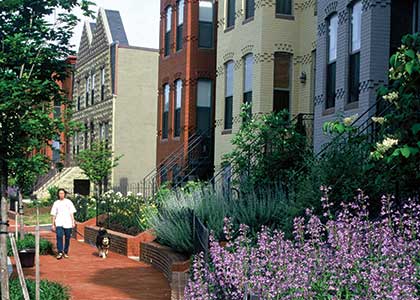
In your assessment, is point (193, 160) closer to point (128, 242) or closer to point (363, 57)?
point (128, 242)

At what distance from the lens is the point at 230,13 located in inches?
944

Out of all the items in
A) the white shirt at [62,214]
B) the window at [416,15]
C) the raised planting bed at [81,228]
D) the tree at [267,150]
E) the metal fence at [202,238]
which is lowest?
the raised planting bed at [81,228]

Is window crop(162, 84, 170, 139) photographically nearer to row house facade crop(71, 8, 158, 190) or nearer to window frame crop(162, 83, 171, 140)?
window frame crop(162, 83, 171, 140)

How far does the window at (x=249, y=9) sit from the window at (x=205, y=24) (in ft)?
14.4

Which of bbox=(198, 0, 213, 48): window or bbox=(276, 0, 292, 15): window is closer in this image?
bbox=(276, 0, 292, 15): window

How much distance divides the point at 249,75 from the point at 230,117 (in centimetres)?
202

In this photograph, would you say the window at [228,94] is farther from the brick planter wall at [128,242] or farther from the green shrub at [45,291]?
the green shrub at [45,291]

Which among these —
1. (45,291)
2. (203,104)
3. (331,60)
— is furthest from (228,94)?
(45,291)

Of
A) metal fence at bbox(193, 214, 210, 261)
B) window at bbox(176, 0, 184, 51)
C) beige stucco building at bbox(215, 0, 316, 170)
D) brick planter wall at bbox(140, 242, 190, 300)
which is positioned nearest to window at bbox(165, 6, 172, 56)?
window at bbox(176, 0, 184, 51)

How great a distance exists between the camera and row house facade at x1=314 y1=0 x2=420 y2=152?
14031 millimetres

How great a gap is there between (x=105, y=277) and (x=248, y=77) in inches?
393

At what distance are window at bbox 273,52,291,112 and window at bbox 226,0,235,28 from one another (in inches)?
118

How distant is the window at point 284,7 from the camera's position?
70.2 feet

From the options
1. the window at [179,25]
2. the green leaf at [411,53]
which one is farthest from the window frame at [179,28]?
the green leaf at [411,53]
